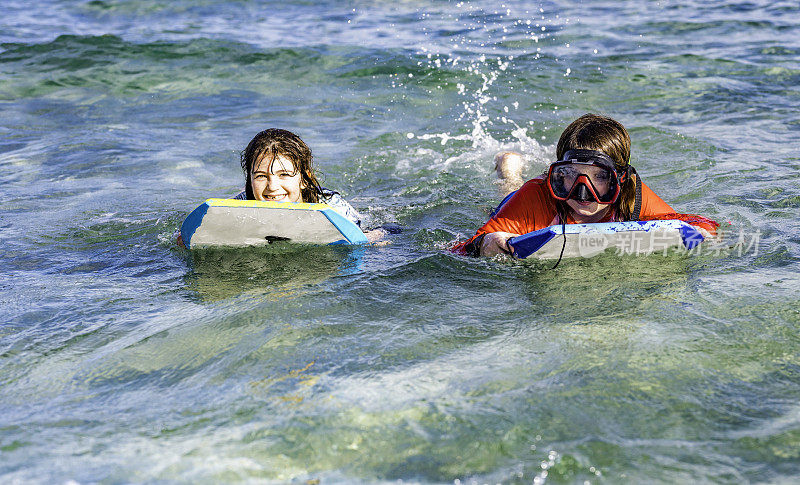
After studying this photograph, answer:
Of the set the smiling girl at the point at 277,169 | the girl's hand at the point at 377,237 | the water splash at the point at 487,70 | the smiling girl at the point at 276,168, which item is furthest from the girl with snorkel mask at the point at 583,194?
the water splash at the point at 487,70

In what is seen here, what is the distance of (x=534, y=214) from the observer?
4.65m

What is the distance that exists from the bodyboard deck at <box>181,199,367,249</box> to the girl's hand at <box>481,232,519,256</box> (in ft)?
2.75

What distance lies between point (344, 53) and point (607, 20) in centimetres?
517

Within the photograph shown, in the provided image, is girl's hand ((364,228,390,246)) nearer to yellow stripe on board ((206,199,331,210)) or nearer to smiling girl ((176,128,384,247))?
smiling girl ((176,128,384,247))

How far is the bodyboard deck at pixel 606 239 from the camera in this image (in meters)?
4.14

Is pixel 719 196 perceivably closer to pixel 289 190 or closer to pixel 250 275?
pixel 289 190

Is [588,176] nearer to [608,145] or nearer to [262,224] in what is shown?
[608,145]

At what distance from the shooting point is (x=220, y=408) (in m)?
2.81

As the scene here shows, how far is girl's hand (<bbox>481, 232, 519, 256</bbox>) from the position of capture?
4.39m

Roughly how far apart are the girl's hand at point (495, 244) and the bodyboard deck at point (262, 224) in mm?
840

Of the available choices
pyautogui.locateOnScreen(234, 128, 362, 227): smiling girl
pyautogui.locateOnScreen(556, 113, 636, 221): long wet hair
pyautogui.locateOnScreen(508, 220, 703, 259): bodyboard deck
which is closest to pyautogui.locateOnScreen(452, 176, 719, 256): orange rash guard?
pyautogui.locateOnScreen(556, 113, 636, 221): long wet hair

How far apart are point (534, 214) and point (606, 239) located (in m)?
0.58

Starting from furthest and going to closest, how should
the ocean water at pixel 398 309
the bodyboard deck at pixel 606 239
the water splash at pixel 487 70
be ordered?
1. the water splash at pixel 487 70
2. the bodyboard deck at pixel 606 239
3. the ocean water at pixel 398 309

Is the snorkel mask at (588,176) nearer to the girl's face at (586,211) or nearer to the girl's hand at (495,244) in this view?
the girl's face at (586,211)
